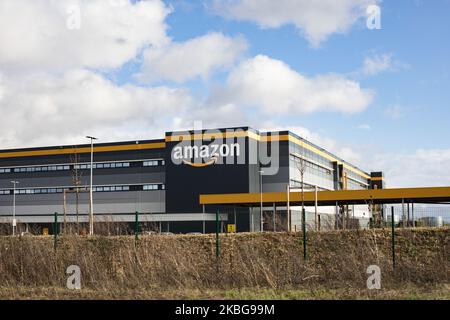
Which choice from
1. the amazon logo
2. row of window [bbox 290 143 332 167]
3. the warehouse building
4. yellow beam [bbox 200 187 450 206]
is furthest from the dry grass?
row of window [bbox 290 143 332 167]

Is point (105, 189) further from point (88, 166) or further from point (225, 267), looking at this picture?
point (225, 267)

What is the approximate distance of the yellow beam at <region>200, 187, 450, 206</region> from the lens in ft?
167

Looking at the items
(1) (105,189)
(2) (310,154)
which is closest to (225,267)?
(1) (105,189)

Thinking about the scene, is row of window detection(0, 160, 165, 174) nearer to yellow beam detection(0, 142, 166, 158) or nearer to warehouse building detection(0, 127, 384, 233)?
warehouse building detection(0, 127, 384, 233)

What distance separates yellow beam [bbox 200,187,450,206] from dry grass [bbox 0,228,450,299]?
31.1 meters

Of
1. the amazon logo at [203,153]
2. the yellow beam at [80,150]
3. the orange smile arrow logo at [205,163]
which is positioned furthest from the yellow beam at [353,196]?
the yellow beam at [80,150]

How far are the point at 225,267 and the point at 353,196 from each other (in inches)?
1556

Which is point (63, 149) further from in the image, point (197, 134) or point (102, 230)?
point (102, 230)

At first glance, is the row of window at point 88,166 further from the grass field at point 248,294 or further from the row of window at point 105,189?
the grass field at point 248,294

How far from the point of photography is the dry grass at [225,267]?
1440 centimetres

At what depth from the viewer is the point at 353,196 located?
54.5 metres

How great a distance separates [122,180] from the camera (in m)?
74.1

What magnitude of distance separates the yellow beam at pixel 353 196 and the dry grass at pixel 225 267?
31.1 meters
